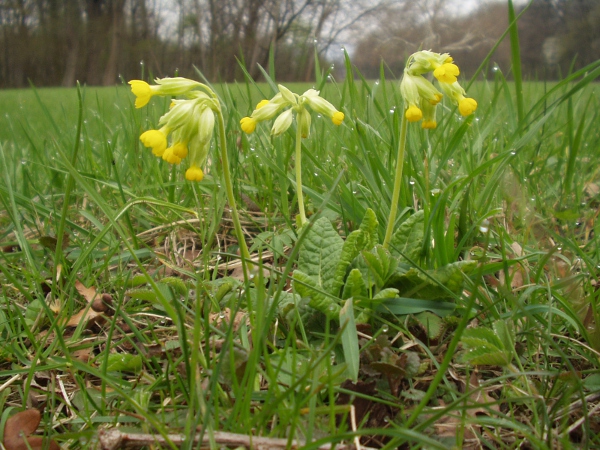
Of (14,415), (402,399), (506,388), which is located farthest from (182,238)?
(506,388)

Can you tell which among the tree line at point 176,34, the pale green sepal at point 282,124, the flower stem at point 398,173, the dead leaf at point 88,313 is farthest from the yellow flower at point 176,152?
the tree line at point 176,34

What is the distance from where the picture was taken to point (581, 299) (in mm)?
940

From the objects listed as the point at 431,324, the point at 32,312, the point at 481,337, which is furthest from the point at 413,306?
the point at 32,312

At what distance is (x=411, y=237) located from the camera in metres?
1.20

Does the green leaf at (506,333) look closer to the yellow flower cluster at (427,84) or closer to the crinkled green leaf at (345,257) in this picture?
the crinkled green leaf at (345,257)

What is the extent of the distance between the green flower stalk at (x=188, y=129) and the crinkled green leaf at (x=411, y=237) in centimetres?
43

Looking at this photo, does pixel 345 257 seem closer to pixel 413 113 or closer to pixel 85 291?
pixel 413 113

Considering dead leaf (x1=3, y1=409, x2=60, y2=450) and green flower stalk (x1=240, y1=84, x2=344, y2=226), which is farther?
green flower stalk (x1=240, y1=84, x2=344, y2=226)

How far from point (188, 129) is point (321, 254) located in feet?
1.53

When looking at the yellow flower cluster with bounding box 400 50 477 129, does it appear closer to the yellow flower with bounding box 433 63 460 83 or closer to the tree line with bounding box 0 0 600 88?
Answer: the yellow flower with bounding box 433 63 460 83

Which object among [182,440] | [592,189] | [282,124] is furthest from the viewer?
[592,189]

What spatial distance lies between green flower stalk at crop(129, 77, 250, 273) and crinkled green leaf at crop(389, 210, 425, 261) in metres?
0.43

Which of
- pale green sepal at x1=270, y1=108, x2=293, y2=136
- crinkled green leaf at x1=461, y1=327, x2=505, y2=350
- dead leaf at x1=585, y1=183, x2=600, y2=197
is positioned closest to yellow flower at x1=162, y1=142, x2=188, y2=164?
pale green sepal at x1=270, y1=108, x2=293, y2=136

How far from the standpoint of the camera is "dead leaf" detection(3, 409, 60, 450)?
31.3 inches
